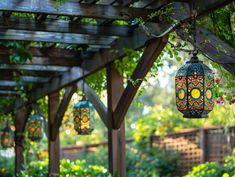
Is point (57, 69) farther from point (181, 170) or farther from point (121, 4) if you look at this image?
point (181, 170)

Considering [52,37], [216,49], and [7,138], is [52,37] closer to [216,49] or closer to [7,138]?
[216,49]

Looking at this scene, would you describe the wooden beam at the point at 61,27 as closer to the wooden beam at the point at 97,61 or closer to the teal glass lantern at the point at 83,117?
the wooden beam at the point at 97,61

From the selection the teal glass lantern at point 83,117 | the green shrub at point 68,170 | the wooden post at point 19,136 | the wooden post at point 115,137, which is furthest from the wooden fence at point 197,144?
the wooden post at point 115,137

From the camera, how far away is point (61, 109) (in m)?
7.92

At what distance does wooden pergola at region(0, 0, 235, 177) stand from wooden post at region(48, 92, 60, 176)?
0.01 m

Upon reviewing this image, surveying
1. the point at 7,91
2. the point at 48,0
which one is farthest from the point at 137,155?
the point at 48,0

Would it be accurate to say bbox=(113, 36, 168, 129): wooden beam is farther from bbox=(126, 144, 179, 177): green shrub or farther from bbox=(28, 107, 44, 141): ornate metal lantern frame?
bbox=(126, 144, 179, 177): green shrub

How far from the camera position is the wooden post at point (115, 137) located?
610cm

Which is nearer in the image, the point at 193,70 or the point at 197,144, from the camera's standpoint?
the point at 193,70

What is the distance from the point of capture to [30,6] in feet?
15.1

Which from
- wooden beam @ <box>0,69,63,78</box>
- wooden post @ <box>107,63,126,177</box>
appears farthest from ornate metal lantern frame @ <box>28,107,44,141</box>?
wooden post @ <box>107,63,126,177</box>

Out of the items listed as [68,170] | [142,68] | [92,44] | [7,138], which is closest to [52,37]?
[92,44]

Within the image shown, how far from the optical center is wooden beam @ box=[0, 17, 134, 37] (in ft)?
16.9

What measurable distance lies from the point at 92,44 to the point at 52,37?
0.44m
